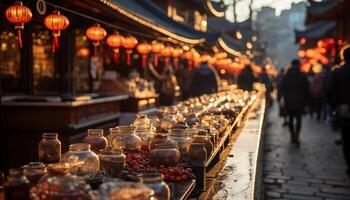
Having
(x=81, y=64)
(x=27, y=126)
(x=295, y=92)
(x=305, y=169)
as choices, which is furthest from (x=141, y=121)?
(x=81, y=64)

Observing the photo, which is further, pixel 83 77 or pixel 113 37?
pixel 83 77

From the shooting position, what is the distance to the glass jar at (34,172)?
9.04 ft

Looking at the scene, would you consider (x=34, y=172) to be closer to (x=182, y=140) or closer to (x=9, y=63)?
(x=182, y=140)

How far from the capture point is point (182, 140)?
158 inches

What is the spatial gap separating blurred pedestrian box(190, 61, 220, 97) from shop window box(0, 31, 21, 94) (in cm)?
611

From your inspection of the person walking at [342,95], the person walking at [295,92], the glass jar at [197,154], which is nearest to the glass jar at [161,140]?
the glass jar at [197,154]

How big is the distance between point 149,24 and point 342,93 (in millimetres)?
4698

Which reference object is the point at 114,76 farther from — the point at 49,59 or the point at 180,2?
the point at 180,2

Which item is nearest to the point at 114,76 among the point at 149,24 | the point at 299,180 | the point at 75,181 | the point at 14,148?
the point at 149,24

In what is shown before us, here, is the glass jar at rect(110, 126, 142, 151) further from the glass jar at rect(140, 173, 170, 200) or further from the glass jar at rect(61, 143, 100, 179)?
the glass jar at rect(140, 173, 170, 200)

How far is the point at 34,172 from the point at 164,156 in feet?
3.47

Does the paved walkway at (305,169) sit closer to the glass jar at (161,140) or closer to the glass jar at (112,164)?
the glass jar at (161,140)

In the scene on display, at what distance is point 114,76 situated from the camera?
46.1ft

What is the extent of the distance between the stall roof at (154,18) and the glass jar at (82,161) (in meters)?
4.45
